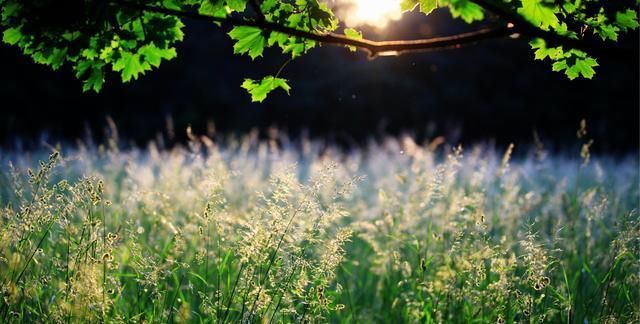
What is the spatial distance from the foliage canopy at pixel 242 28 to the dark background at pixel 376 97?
15176 millimetres

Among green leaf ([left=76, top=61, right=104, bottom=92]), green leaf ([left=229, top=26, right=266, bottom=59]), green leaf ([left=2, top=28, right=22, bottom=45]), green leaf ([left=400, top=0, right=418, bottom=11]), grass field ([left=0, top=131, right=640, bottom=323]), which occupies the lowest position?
grass field ([left=0, top=131, right=640, bottom=323])

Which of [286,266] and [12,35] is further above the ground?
[12,35]

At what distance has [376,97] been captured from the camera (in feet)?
62.3

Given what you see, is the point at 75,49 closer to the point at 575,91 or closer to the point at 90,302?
the point at 90,302

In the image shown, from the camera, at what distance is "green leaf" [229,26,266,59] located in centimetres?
211

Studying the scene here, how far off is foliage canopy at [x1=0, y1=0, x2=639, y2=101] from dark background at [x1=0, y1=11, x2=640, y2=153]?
15176 millimetres

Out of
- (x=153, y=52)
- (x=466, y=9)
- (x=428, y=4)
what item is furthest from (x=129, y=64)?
(x=466, y=9)

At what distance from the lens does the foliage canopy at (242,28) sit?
182 cm

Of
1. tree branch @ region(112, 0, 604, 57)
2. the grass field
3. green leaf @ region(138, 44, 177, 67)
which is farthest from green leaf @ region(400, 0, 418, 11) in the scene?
green leaf @ region(138, 44, 177, 67)

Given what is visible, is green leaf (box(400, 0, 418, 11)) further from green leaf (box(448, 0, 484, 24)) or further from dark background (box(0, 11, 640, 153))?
dark background (box(0, 11, 640, 153))

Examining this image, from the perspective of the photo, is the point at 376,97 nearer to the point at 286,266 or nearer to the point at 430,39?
the point at 286,266

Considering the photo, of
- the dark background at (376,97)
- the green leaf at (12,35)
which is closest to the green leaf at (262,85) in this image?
the green leaf at (12,35)


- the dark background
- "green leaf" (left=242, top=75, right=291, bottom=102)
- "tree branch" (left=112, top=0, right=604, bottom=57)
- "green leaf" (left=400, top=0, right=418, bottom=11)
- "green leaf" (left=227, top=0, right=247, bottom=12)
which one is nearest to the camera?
"tree branch" (left=112, top=0, right=604, bottom=57)

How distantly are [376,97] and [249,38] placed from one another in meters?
17.1
